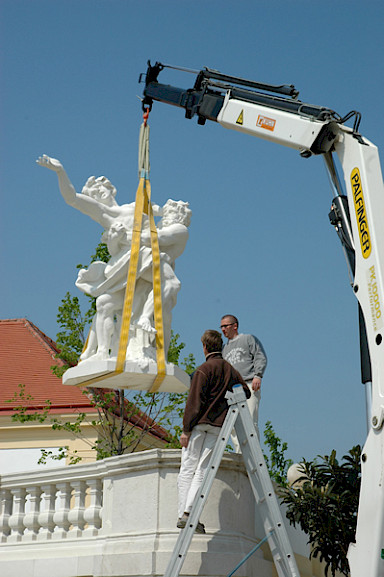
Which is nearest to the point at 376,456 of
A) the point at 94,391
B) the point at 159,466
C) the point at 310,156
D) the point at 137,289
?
the point at 159,466

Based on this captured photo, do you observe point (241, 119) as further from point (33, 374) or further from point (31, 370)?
point (31, 370)

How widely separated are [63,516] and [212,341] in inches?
96.8

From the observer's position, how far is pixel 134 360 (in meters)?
8.66

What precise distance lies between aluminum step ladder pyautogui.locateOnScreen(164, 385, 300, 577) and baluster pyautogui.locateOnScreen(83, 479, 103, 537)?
1.80 meters

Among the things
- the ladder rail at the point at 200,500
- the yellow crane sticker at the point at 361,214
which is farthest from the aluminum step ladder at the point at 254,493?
the yellow crane sticker at the point at 361,214

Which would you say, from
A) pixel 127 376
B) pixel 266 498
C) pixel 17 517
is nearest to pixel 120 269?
pixel 127 376

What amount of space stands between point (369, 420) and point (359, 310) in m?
0.98

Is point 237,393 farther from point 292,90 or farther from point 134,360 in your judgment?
point 292,90

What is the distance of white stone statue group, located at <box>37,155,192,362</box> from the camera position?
9.00 metres

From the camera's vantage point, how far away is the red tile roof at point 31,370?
22.8 meters

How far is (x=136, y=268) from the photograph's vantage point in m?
9.01

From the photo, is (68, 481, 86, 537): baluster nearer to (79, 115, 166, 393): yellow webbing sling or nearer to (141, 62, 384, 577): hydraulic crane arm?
(79, 115, 166, 393): yellow webbing sling

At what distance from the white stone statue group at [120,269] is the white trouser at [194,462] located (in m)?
1.59

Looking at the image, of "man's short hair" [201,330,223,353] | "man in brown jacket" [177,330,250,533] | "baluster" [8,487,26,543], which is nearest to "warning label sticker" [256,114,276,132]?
"man's short hair" [201,330,223,353]
